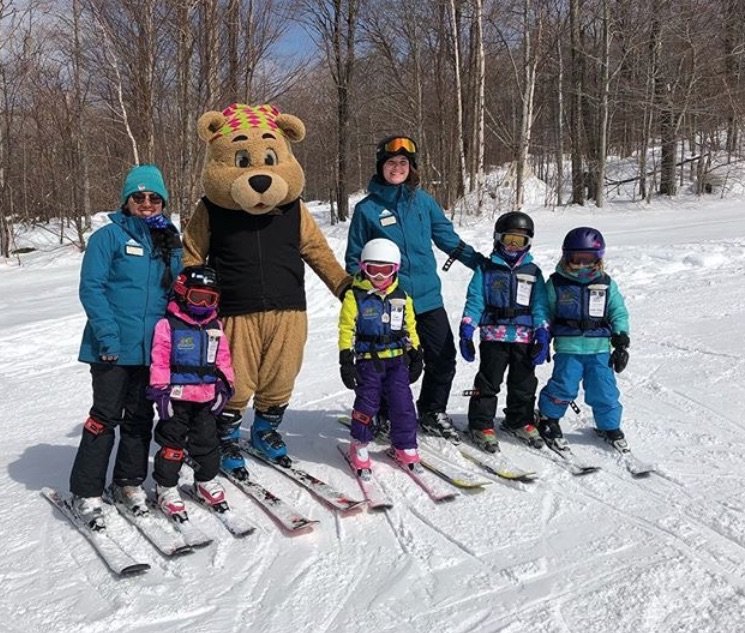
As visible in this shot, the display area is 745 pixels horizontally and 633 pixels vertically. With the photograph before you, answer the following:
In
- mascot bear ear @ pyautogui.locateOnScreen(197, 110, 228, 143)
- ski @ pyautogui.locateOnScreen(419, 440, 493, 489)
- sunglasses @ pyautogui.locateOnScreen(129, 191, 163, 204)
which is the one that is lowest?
ski @ pyautogui.locateOnScreen(419, 440, 493, 489)

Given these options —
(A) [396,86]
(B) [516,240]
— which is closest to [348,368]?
(B) [516,240]

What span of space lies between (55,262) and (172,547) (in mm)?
13409

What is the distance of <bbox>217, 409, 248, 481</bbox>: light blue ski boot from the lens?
3.71 meters

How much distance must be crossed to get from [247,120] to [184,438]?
5.95 ft

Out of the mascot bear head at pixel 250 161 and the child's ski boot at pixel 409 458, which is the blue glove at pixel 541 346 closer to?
the child's ski boot at pixel 409 458

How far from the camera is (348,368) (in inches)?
139

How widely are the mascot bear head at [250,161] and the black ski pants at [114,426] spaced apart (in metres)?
1.05

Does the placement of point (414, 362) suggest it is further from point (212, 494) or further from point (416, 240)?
point (212, 494)

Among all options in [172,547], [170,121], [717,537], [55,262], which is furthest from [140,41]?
[717,537]

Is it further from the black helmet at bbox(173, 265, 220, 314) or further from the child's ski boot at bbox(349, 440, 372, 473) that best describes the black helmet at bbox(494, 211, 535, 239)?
the black helmet at bbox(173, 265, 220, 314)

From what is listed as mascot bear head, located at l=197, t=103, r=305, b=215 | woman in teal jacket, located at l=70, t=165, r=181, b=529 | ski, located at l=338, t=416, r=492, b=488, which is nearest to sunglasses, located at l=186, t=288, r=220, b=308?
woman in teal jacket, located at l=70, t=165, r=181, b=529

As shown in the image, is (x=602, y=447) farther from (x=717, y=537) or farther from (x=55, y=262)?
(x=55, y=262)

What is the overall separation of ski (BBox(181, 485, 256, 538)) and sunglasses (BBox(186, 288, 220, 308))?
1066 mm

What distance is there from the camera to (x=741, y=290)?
7.99m
